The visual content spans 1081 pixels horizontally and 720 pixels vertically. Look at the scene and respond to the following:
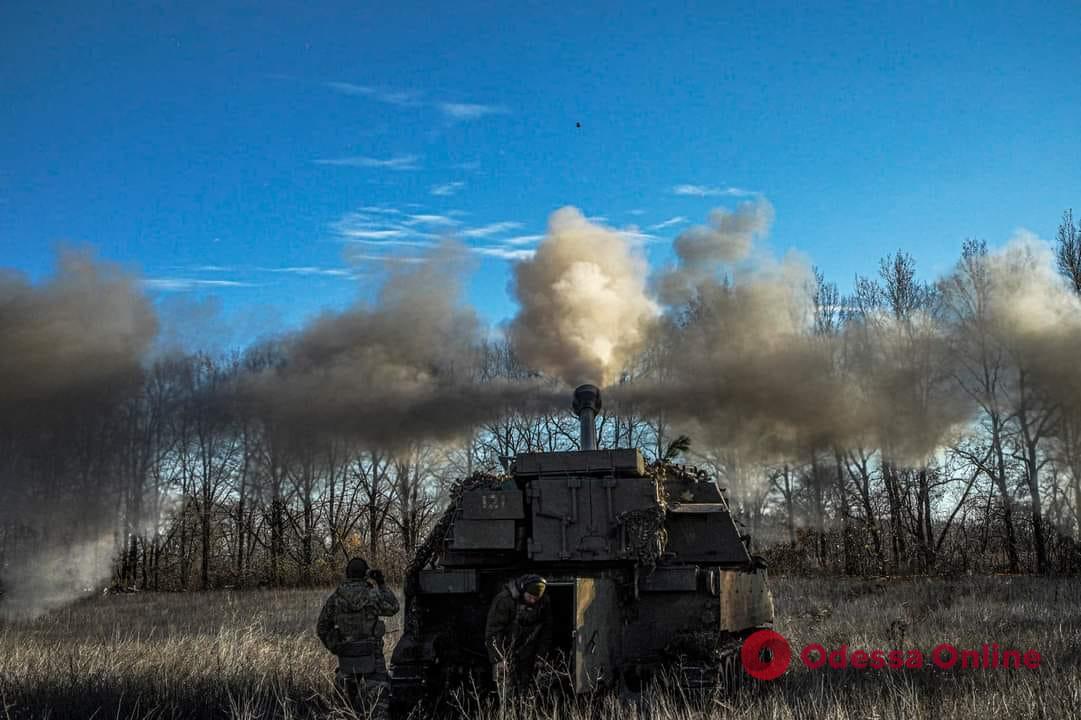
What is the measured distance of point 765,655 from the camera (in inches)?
420

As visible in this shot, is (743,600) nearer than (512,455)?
Yes

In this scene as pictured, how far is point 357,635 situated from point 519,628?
1591 mm

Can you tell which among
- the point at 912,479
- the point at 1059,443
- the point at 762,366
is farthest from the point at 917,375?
the point at 912,479

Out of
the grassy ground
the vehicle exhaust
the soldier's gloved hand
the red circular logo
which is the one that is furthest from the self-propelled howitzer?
the vehicle exhaust

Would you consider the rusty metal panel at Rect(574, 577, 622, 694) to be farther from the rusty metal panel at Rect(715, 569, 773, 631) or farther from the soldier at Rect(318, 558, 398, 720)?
the soldier at Rect(318, 558, 398, 720)

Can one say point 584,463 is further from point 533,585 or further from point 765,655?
point 765,655

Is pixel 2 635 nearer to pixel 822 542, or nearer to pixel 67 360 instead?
pixel 67 360

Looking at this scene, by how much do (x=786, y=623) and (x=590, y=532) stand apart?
22.6ft

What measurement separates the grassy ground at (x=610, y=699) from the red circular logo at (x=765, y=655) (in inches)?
6.3

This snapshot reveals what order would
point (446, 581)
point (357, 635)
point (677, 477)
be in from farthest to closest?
point (677, 477) → point (446, 581) → point (357, 635)

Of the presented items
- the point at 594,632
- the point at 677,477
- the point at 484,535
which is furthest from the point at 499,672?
the point at 677,477

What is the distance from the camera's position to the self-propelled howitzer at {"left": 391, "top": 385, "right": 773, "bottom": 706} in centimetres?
930

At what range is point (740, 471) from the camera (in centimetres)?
3259

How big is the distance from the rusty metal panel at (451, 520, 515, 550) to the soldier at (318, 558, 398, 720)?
1282 millimetres
